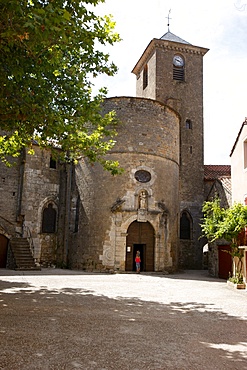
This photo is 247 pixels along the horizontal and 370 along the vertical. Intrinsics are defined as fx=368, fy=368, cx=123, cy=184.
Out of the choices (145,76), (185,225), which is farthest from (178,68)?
(185,225)

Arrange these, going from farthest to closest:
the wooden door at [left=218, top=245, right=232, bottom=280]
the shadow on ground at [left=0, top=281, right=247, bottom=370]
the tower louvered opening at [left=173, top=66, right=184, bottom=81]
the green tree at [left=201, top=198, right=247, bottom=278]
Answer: the tower louvered opening at [left=173, top=66, right=184, bottom=81] < the wooden door at [left=218, top=245, right=232, bottom=280] < the green tree at [left=201, top=198, right=247, bottom=278] < the shadow on ground at [left=0, top=281, right=247, bottom=370]

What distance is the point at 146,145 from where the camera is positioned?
19750 millimetres

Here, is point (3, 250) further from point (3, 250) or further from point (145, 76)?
point (145, 76)

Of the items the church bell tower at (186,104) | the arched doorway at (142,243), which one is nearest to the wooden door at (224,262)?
the arched doorway at (142,243)

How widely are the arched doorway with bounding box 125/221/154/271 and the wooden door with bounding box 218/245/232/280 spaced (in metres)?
3.51

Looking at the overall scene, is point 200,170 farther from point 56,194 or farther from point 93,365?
point 93,365

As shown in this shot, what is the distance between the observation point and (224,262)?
18.6 meters

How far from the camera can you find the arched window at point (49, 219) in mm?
21875

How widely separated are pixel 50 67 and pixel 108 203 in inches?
463

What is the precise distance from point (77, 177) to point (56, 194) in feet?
7.28

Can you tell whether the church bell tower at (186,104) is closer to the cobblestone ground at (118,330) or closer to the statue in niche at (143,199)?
the statue in niche at (143,199)

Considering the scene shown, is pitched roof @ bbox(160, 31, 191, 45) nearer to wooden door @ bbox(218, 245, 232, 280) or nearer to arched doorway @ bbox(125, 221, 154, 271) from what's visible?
arched doorway @ bbox(125, 221, 154, 271)

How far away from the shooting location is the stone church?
62.2ft

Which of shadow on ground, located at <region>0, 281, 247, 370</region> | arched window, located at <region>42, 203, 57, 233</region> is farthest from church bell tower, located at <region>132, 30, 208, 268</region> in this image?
shadow on ground, located at <region>0, 281, 247, 370</region>
